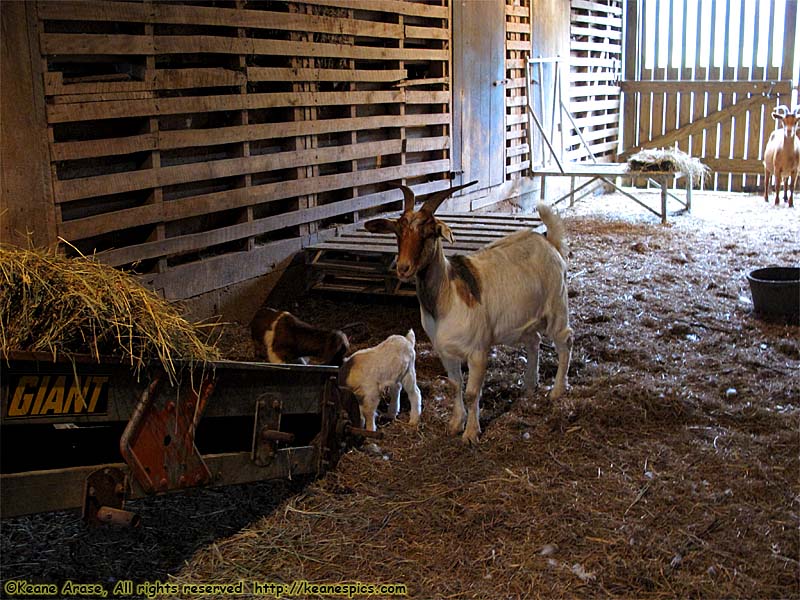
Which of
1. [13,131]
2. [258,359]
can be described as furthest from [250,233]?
[13,131]

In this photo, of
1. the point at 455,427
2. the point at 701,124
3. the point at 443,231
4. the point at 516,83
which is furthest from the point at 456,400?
the point at 701,124

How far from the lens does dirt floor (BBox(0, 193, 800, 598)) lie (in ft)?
12.0

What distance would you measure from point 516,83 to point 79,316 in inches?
430

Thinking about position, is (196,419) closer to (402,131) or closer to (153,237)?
(153,237)

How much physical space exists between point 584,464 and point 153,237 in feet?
Answer: 12.5

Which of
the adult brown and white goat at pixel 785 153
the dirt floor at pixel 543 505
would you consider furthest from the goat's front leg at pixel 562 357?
the adult brown and white goat at pixel 785 153

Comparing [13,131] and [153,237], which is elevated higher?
[13,131]

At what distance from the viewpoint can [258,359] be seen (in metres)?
6.13

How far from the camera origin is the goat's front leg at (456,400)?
531 cm

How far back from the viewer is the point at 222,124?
24.6 ft

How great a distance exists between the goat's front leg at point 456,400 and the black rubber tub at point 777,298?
3.54 metres

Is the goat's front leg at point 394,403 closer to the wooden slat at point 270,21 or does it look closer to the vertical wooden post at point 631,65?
the wooden slat at point 270,21

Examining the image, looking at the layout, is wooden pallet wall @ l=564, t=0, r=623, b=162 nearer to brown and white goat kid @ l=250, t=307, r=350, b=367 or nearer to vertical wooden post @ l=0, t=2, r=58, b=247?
brown and white goat kid @ l=250, t=307, r=350, b=367

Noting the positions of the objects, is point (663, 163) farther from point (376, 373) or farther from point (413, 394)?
point (376, 373)
